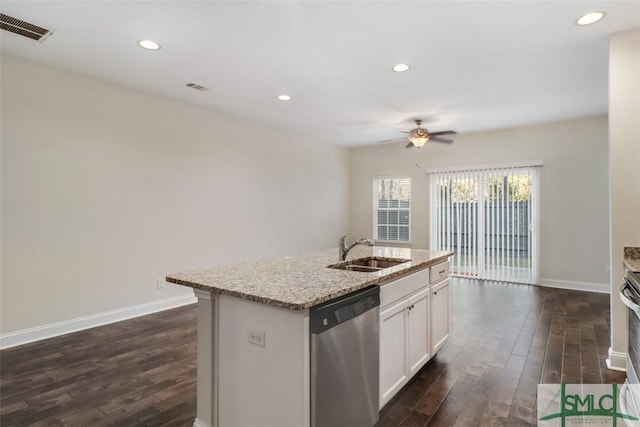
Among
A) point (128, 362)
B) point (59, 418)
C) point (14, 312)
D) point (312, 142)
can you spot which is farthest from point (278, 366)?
point (312, 142)

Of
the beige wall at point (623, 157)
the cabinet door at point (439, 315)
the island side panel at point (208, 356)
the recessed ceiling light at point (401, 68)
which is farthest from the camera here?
the recessed ceiling light at point (401, 68)

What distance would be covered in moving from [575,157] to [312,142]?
14.9 ft

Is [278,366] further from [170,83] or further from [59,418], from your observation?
[170,83]

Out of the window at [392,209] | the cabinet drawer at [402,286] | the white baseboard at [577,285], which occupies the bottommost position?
the white baseboard at [577,285]

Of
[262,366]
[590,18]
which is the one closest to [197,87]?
[262,366]

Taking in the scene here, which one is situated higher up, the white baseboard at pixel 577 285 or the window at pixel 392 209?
the window at pixel 392 209

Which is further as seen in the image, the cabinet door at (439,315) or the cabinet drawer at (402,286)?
the cabinet door at (439,315)

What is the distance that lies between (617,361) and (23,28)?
549 centimetres

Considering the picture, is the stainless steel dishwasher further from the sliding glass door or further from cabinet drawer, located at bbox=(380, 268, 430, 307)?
the sliding glass door

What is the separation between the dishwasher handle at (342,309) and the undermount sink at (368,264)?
2.13ft

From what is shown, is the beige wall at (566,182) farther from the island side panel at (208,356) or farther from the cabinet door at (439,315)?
the island side panel at (208,356)

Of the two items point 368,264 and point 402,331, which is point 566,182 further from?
point 402,331

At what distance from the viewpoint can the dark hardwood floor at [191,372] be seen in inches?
86.7

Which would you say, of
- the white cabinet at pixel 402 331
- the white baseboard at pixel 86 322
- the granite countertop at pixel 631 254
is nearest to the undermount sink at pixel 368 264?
the white cabinet at pixel 402 331
